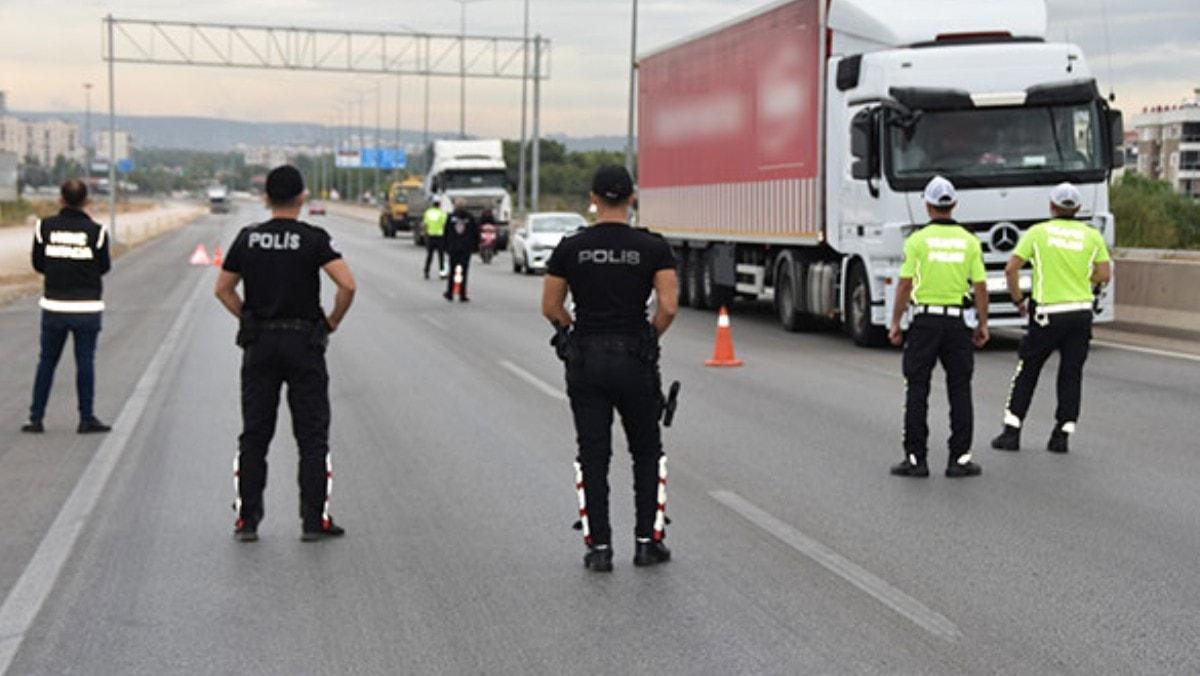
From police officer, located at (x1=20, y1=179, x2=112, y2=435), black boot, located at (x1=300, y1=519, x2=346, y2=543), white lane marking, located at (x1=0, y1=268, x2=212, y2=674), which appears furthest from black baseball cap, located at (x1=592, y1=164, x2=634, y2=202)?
police officer, located at (x1=20, y1=179, x2=112, y2=435)

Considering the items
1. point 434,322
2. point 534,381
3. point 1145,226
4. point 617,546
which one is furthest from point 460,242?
point 617,546

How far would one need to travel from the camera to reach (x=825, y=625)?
6.82 meters

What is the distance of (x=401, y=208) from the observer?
7500 cm

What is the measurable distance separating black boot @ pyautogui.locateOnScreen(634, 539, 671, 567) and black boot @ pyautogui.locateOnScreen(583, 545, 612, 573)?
7.4 inches

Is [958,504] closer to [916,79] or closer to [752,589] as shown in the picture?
[752,589]

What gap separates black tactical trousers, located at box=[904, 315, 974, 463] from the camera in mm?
10797

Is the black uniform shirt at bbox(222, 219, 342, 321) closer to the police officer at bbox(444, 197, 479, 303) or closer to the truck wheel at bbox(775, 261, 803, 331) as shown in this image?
the truck wheel at bbox(775, 261, 803, 331)

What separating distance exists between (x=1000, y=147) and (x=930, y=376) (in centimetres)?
905

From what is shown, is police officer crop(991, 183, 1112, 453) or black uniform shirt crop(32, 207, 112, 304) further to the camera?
black uniform shirt crop(32, 207, 112, 304)

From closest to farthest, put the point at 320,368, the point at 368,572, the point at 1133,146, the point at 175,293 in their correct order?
the point at 368,572 → the point at 320,368 → the point at 175,293 → the point at 1133,146

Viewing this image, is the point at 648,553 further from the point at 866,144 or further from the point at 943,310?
the point at 866,144

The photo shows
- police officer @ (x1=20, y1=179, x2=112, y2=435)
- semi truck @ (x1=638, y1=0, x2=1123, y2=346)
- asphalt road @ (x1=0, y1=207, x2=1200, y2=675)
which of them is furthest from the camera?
semi truck @ (x1=638, y1=0, x2=1123, y2=346)

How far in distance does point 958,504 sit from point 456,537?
2.86 m

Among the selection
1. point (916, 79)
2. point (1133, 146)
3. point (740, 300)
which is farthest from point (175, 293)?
point (1133, 146)
